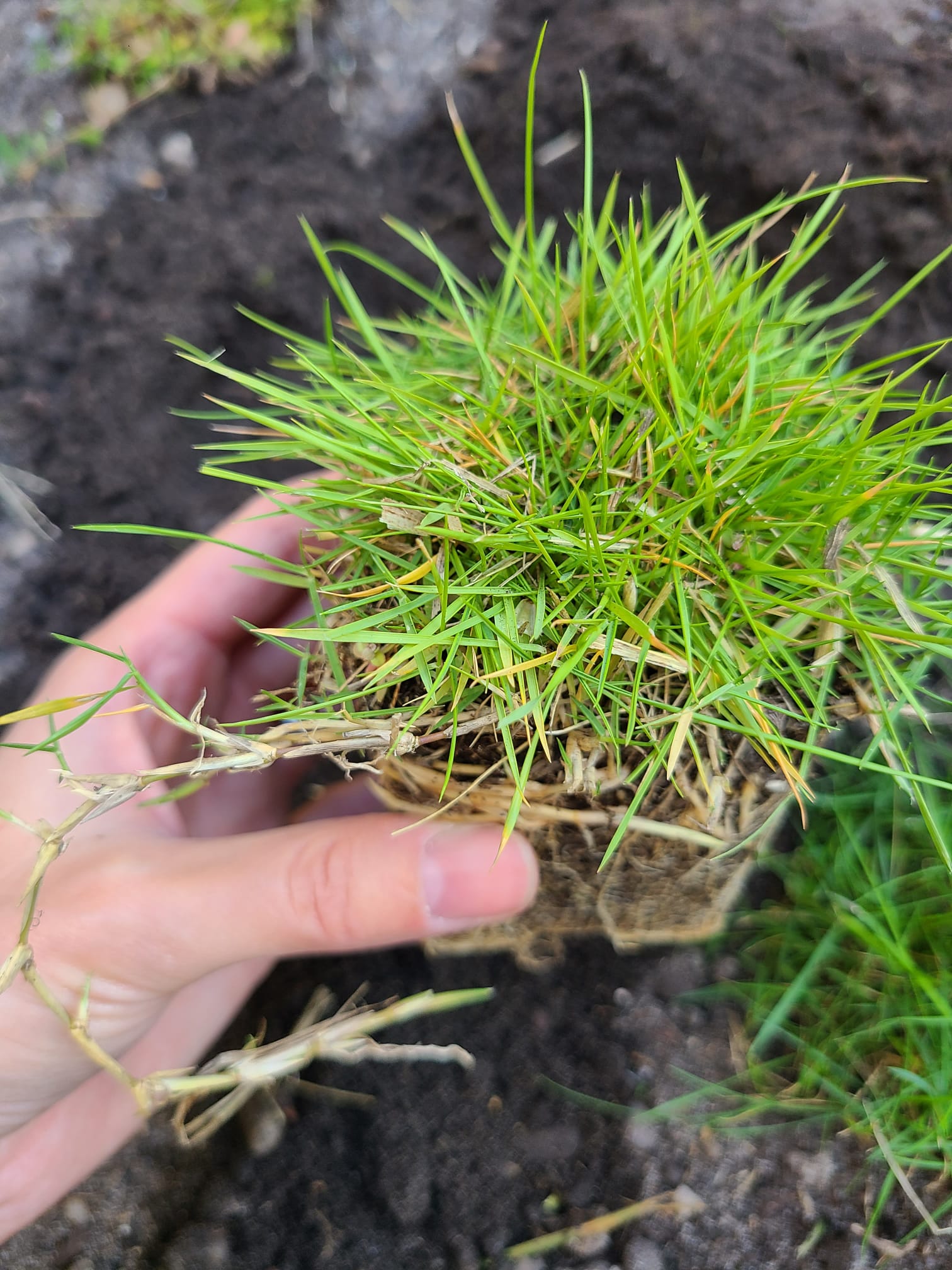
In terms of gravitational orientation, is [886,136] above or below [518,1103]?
above

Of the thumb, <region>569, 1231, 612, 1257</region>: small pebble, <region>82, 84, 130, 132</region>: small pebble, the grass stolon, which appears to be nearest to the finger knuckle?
the thumb

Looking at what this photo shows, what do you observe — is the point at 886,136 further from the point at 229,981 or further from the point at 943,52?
the point at 229,981

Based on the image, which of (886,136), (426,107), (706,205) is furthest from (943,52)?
(426,107)

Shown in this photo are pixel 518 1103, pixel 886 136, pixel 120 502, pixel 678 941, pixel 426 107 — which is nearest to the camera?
pixel 518 1103

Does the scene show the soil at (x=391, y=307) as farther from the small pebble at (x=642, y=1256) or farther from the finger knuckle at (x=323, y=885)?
the finger knuckle at (x=323, y=885)

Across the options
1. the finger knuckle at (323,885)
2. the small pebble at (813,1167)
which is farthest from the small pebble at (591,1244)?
the finger knuckle at (323,885)

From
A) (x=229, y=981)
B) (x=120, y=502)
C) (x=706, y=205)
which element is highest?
(x=706, y=205)
